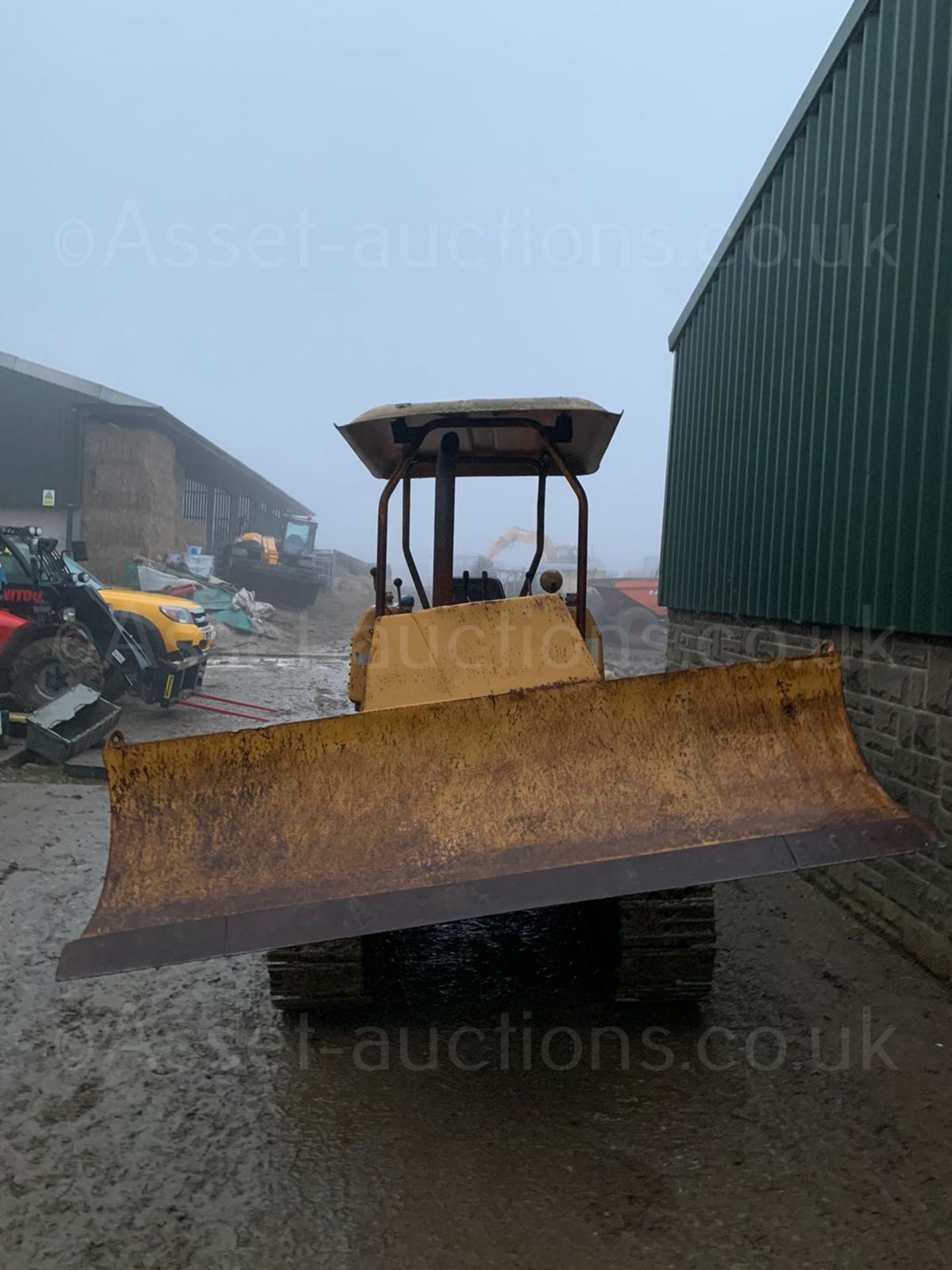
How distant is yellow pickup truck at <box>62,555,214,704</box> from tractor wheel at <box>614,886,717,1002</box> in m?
8.42

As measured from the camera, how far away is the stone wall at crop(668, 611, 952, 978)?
13.3ft

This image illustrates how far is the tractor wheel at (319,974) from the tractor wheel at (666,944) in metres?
0.96

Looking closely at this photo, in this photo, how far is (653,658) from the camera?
18531 mm

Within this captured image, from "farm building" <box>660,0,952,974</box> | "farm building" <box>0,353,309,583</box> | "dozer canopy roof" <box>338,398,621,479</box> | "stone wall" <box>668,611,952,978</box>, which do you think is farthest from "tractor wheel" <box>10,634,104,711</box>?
"farm building" <box>0,353,309,583</box>

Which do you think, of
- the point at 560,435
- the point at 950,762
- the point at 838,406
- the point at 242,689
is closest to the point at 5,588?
the point at 242,689

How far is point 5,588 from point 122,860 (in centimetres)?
873

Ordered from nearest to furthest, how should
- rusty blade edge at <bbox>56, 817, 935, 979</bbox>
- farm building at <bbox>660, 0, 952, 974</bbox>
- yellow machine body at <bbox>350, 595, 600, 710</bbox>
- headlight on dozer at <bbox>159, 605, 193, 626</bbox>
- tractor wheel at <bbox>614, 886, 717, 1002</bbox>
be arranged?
rusty blade edge at <bbox>56, 817, 935, 979</bbox>, tractor wheel at <bbox>614, 886, 717, 1002</bbox>, yellow machine body at <bbox>350, 595, 600, 710</bbox>, farm building at <bbox>660, 0, 952, 974</bbox>, headlight on dozer at <bbox>159, 605, 193, 626</bbox>

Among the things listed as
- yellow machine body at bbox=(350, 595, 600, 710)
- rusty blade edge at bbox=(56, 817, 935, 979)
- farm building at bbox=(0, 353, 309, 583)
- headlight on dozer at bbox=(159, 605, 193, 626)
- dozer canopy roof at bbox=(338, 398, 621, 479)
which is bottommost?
rusty blade edge at bbox=(56, 817, 935, 979)

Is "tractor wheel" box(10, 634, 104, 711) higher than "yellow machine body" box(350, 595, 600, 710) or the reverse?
the reverse

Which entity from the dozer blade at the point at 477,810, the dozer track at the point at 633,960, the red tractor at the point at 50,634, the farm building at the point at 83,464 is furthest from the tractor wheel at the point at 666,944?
the farm building at the point at 83,464

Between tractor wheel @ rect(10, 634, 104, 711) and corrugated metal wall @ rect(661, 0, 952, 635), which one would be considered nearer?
corrugated metal wall @ rect(661, 0, 952, 635)

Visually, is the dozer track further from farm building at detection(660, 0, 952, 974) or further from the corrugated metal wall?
the corrugated metal wall

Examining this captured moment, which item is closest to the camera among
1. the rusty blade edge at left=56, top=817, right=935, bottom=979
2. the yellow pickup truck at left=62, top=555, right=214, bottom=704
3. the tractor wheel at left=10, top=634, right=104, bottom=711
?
the rusty blade edge at left=56, top=817, right=935, bottom=979

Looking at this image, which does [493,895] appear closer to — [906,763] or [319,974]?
[319,974]
